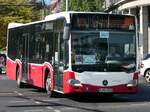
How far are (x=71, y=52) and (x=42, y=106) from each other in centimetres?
204

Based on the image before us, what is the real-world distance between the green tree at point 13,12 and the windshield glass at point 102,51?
58.8 metres

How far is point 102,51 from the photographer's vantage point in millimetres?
18719

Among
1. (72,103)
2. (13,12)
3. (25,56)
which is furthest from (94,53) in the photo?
(13,12)

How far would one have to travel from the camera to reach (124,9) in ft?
174

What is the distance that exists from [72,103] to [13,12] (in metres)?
63.3

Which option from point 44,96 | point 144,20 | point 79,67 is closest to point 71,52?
point 79,67

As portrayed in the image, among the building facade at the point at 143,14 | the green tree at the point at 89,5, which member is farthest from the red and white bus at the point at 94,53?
the green tree at the point at 89,5

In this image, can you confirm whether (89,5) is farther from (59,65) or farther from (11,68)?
(59,65)

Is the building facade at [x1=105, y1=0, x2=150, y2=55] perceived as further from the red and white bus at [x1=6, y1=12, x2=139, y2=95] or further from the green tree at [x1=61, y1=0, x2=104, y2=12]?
the red and white bus at [x1=6, y1=12, x2=139, y2=95]

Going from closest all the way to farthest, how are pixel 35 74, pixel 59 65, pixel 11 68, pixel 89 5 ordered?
1. pixel 59 65
2. pixel 35 74
3. pixel 11 68
4. pixel 89 5

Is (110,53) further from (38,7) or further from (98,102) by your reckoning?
(38,7)

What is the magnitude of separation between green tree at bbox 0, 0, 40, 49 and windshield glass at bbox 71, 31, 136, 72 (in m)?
58.8

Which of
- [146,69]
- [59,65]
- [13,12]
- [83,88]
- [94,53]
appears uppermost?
[13,12]

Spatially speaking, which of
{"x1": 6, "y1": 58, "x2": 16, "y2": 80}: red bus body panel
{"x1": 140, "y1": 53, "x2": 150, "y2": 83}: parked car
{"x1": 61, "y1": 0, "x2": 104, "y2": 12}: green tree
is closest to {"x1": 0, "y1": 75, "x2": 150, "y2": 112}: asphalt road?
{"x1": 6, "y1": 58, "x2": 16, "y2": 80}: red bus body panel
